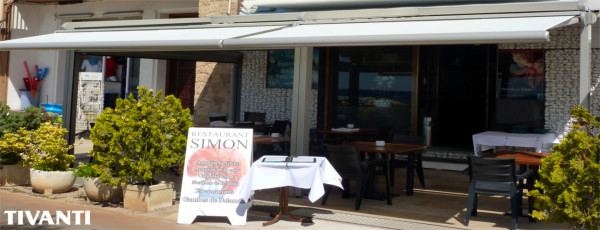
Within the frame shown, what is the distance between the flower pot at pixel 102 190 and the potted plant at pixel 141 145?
19 centimetres

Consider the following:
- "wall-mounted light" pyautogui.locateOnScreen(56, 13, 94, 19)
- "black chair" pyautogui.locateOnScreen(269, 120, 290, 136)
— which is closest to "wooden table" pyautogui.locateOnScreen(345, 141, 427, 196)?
"black chair" pyautogui.locateOnScreen(269, 120, 290, 136)

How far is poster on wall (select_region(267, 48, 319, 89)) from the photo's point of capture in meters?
14.3

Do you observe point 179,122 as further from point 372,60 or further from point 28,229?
point 372,60

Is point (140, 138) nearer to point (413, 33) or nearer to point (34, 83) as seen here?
point (413, 33)

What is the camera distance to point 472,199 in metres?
7.33

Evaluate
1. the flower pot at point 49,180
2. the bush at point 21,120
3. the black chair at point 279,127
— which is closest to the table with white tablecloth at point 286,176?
the flower pot at point 49,180

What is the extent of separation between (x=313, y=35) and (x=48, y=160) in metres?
4.33

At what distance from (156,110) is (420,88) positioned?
271 inches

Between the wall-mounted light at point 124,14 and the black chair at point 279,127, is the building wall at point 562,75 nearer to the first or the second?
the black chair at point 279,127

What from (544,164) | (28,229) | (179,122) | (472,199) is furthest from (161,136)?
(544,164)

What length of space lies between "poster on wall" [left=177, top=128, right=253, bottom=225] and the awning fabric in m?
1.24

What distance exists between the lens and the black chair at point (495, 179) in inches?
278

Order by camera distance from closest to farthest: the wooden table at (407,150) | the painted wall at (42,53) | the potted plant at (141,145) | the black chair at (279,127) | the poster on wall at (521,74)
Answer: the potted plant at (141,145) → the wooden table at (407,150) → the poster on wall at (521,74) → the black chair at (279,127) → the painted wall at (42,53)

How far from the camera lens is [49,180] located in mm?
8969
